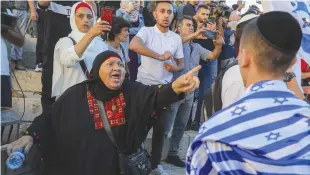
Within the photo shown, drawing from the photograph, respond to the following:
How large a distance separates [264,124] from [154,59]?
10.9ft

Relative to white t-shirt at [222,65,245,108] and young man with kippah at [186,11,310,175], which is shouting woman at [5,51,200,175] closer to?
white t-shirt at [222,65,245,108]

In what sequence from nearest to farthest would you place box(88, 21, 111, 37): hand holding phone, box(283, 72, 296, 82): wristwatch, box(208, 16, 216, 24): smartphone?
box(283, 72, 296, 82): wristwatch, box(88, 21, 111, 37): hand holding phone, box(208, 16, 216, 24): smartphone

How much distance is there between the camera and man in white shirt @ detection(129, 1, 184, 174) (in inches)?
188

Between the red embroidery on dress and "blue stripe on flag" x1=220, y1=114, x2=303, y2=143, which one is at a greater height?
"blue stripe on flag" x1=220, y1=114, x2=303, y2=143

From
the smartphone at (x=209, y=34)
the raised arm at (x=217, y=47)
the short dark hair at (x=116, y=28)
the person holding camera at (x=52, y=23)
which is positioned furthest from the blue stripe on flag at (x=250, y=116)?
the raised arm at (x=217, y=47)

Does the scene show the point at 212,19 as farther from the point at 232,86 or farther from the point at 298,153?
the point at 298,153

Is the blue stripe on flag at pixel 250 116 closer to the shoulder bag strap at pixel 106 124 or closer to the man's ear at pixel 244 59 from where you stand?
the man's ear at pixel 244 59

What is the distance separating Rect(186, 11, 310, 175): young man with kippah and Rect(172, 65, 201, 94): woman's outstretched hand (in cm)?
A: 94

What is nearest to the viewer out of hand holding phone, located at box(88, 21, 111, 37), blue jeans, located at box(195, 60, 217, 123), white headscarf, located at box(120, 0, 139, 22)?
hand holding phone, located at box(88, 21, 111, 37)

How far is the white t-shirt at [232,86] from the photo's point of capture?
2451mm

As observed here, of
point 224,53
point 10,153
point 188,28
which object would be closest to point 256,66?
point 10,153

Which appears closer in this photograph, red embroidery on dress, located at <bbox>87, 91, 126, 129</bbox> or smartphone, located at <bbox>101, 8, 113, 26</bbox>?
red embroidery on dress, located at <bbox>87, 91, 126, 129</bbox>

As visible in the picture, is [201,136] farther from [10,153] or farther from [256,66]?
[10,153]

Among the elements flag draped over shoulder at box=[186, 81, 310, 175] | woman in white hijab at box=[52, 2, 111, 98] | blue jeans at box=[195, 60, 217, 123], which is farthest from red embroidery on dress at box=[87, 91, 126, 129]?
blue jeans at box=[195, 60, 217, 123]
